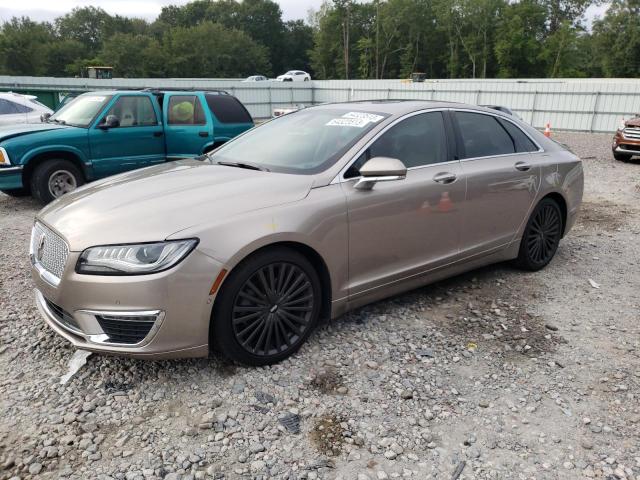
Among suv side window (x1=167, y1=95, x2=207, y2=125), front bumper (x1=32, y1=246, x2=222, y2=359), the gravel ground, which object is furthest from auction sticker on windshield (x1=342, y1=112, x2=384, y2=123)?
suv side window (x1=167, y1=95, x2=207, y2=125)

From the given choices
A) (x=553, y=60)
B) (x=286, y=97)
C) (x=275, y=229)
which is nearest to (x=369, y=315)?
(x=275, y=229)

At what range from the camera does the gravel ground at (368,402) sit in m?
2.51

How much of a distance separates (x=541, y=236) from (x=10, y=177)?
6.92 metres

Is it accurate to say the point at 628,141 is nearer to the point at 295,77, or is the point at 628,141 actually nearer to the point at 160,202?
the point at 160,202

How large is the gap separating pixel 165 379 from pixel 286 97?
1014 inches

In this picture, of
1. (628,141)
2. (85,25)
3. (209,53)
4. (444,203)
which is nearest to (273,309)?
(444,203)

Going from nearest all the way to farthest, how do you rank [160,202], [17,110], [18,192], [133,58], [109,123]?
[160,202] → [18,192] → [109,123] → [17,110] → [133,58]

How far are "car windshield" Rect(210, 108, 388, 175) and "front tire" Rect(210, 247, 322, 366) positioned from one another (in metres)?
0.73

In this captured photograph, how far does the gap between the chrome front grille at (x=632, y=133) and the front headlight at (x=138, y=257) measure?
1329 cm

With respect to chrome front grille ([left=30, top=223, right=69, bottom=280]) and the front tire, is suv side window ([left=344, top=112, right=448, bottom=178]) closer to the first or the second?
the front tire

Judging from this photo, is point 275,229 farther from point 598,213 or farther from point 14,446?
point 598,213

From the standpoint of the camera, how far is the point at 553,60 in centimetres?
6075

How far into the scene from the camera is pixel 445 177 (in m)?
4.01

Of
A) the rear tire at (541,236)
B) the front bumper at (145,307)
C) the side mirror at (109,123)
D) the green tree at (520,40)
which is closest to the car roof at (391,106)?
the rear tire at (541,236)
